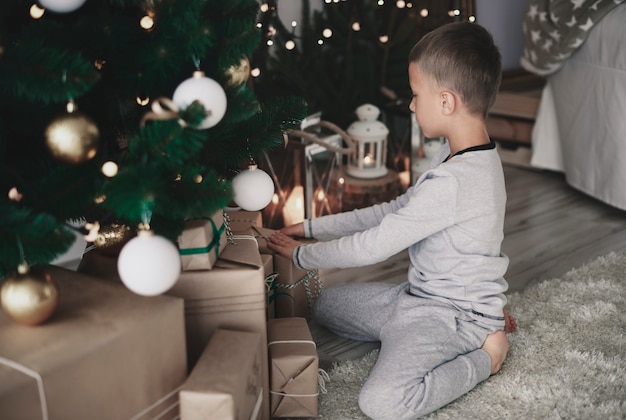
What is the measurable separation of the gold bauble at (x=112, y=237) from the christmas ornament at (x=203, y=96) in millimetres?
315

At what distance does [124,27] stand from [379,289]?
821 millimetres

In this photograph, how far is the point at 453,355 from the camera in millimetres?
1336

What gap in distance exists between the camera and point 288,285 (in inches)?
58.7

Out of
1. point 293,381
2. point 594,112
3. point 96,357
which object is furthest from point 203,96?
point 594,112

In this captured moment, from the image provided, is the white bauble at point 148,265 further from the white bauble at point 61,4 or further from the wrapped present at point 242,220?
the wrapped present at point 242,220

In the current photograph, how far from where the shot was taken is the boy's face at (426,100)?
4.56ft

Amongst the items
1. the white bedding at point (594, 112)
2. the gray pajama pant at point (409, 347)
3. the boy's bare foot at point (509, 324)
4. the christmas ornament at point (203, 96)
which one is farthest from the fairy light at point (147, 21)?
the white bedding at point (594, 112)

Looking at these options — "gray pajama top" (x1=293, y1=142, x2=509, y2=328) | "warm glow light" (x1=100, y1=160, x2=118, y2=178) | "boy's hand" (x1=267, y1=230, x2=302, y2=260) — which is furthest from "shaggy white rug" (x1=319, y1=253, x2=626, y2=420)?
"warm glow light" (x1=100, y1=160, x2=118, y2=178)

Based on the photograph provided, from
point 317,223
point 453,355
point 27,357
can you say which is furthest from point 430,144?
point 27,357

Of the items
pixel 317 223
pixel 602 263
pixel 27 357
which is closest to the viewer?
pixel 27 357

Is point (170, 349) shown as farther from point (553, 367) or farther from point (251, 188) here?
point (553, 367)

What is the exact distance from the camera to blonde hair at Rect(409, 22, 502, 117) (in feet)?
4.48

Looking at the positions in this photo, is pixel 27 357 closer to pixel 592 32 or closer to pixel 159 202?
pixel 159 202

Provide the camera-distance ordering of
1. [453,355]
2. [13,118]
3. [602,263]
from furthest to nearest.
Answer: [602,263] < [453,355] < [13,118]
